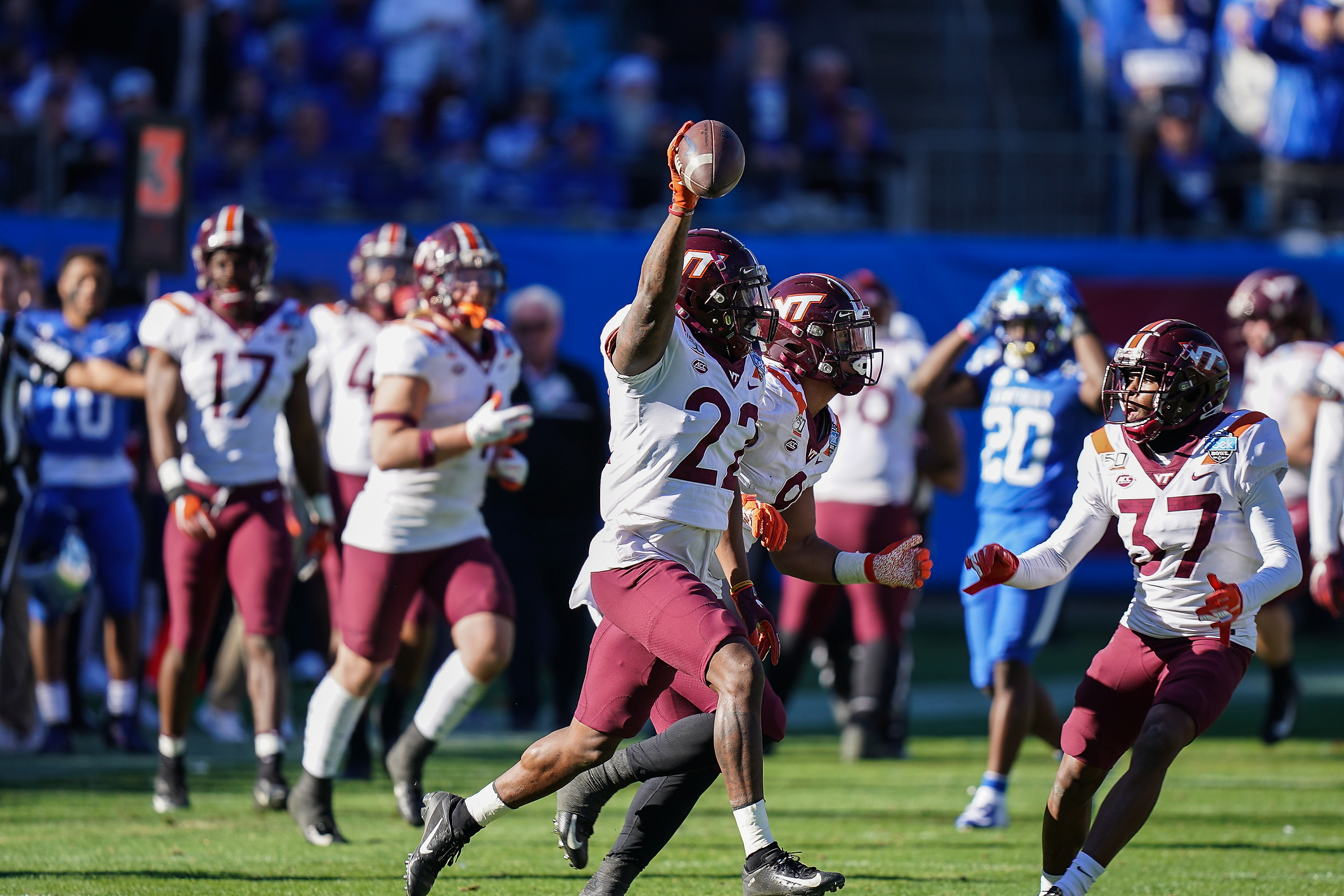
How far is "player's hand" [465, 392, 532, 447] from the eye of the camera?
5668 millimetres

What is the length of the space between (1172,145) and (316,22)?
22.0 ft

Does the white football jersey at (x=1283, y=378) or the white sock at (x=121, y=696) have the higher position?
the white football jersey at (x=1283, y=378)

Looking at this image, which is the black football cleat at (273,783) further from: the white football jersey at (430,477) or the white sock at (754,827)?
the white sock at (754,827)

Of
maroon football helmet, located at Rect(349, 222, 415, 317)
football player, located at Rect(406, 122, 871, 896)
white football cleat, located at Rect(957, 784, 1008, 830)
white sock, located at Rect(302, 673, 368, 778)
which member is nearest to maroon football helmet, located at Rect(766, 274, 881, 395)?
football player, located at Rect(406, 122, 871, 896)

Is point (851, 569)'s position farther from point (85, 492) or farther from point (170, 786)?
point (85, 492)

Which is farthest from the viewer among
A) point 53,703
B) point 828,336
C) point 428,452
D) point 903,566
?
point 53,703

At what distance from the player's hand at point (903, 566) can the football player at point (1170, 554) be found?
161mm

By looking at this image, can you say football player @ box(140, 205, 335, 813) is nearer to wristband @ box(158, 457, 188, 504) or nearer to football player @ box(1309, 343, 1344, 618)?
wristband @ box(158, 457, 188, 504)

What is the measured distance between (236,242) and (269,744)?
1900 millimetres

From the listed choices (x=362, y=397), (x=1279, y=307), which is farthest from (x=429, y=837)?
(x=1279, y=307)

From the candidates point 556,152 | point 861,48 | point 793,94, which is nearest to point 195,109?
point 556,152

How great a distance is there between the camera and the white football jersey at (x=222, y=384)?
6.66m

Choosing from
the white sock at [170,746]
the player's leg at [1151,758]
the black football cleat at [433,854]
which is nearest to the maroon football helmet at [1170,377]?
the player's leg at [1151,758]

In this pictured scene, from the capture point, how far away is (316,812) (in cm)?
600
